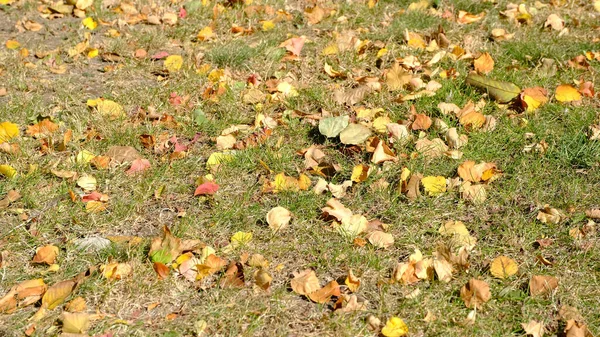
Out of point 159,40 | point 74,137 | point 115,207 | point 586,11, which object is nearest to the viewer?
point 115,207

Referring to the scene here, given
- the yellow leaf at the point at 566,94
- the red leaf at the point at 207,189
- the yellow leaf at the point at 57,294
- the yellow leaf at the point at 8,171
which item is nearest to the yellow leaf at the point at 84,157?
the yellow leaf at the point at 8,171

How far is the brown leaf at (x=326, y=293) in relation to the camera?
2.43 m

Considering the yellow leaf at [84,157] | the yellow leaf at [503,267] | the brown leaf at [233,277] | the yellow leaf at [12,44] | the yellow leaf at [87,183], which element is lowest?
the yellow leaf at [503,267]

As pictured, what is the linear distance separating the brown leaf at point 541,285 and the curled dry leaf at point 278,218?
0.98 metres

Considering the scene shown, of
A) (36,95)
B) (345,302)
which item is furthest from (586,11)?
(36,95)

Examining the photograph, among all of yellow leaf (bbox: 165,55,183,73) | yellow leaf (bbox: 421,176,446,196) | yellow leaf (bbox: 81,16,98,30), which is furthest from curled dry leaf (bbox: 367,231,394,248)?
yellow leaf (bbox: 81,16,98,30)

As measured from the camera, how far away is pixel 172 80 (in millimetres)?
3951

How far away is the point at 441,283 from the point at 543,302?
36 cm

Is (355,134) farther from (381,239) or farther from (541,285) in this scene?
(541,285)

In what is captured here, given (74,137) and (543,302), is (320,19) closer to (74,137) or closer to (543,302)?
(74,137)

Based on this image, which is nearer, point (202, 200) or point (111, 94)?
point (202, 200)

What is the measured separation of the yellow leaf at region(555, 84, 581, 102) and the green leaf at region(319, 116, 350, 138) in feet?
3.78

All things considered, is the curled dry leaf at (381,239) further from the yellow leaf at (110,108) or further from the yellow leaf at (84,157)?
the yellow leaf at (110,108)

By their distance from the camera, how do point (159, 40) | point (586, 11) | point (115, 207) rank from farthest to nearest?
1. point (586, 11)
2. point (159, 40)
3. point (115, 207)
